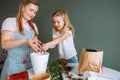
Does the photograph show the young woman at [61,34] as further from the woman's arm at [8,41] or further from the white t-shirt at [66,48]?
the woman's arm at [8,41]

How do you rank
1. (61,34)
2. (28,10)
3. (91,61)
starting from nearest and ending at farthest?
(91,61) → (28,10) → (61,34)

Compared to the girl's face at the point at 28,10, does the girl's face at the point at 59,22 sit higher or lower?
lower

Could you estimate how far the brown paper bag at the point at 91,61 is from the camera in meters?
1.46

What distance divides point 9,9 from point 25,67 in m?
1.87

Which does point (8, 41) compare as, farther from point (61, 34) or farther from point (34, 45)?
point (61, 34)

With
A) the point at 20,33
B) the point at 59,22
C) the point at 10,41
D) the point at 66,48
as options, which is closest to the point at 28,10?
the point at 20,33

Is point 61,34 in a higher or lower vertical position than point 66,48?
higher

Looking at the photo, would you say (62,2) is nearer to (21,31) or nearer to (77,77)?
(21,31)

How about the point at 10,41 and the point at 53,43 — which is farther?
the point at 53,43

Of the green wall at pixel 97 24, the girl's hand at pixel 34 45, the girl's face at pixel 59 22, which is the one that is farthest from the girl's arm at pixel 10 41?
the green wall at pixel 97 24

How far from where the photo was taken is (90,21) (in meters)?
2.61

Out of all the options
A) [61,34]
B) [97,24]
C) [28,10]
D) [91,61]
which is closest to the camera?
[91,61]

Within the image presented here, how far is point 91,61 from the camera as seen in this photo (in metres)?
1.48

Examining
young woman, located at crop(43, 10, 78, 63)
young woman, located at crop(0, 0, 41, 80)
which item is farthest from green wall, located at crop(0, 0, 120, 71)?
young woman, located at crop(0, 0, 41, 80)
